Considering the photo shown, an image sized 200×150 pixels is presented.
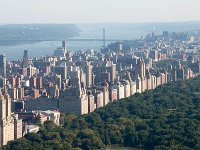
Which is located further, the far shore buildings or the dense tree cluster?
the far shore buildings

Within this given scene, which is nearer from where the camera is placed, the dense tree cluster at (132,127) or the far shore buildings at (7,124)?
the dense tree cluster at (132,127)

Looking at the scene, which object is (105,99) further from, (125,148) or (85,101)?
(125,148)

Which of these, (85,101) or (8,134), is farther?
(85,101)

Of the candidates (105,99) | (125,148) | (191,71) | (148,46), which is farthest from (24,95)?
(148,46)

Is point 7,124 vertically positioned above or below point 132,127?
above

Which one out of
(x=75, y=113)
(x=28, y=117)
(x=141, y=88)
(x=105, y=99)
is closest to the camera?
(x=28, y=117)

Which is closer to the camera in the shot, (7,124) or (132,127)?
(7,124)

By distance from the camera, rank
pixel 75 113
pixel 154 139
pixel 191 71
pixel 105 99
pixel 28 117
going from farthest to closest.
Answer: pixel 191 71 < pixel 105 99 < pixel 75 113 < pixel 28 117 < pixel 154 139
